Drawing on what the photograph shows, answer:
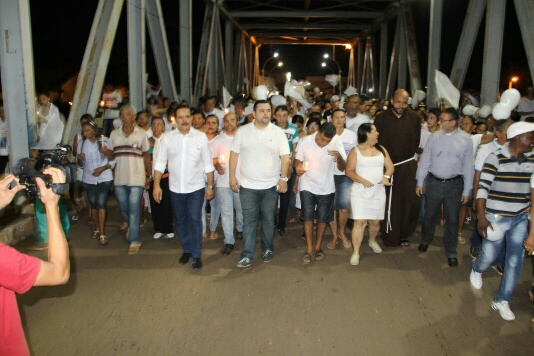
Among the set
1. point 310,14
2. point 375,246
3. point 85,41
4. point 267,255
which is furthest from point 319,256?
point 85,41

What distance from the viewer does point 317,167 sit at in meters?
6.38

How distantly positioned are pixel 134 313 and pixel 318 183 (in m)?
2.78

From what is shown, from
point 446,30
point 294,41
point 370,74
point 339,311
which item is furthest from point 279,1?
point 339,311

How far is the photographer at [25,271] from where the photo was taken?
2.21 metres

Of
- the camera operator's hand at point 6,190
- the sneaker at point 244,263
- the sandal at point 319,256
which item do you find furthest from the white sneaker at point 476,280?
the camera operator's hand at point 6,190

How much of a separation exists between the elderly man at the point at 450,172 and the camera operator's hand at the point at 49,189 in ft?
16.4

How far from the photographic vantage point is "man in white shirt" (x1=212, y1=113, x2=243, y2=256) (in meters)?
6.79

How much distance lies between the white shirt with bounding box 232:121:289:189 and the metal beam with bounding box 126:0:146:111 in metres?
4.71

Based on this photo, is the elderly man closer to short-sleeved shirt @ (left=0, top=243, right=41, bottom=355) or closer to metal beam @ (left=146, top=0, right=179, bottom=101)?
short-sleeved shirt @ (left=0, top=243, right=41, bottom=355)

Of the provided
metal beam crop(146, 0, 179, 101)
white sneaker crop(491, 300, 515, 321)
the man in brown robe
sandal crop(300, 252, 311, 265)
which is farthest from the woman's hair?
metal beam crop(146, 0, 179, 101)

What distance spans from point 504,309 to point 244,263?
287 cm

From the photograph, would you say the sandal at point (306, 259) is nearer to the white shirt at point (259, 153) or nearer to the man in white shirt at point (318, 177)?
the man in white shirt at point (318, 177)

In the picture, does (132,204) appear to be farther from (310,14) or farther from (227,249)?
(310,14)

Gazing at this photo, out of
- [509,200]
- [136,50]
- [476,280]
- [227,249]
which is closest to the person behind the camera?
[509,200]
